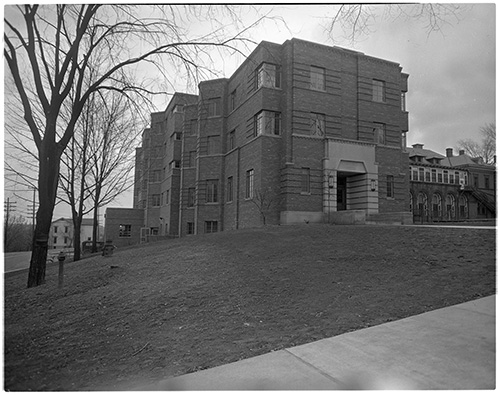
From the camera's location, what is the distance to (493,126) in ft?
14.8

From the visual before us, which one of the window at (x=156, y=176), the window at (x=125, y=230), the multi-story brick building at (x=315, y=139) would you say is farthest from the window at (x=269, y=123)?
the window at (x=125, y=230)

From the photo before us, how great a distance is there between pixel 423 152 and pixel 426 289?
3156cm

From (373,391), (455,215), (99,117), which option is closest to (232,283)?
(373,391)

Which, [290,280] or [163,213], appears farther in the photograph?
[163,213]

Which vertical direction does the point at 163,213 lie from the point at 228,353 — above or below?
above

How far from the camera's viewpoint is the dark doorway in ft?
61.3

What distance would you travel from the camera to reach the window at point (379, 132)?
18453 millimetres

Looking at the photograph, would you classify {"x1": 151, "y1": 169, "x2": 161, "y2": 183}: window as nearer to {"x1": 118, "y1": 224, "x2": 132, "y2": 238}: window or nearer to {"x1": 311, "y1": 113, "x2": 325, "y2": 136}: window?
{"x1": 118, "y1": 224, "x2": 132, "y2": 238}: window

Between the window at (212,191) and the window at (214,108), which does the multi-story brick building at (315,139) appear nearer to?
the window at (214,108)

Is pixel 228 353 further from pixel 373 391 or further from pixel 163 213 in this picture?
pixel 163 213

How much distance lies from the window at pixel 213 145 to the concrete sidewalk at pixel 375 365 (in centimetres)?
1883

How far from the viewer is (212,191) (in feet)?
71.3

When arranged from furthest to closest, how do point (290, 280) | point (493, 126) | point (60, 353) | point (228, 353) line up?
point (290, 280)
point (493, 126)
point (60, 353)
point (228, 353)

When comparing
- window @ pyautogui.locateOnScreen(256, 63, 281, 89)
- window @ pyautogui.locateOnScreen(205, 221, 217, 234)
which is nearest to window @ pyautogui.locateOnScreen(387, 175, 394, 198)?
window @ pyautogui.locateOnScreen(256, 63, 281, 89)
